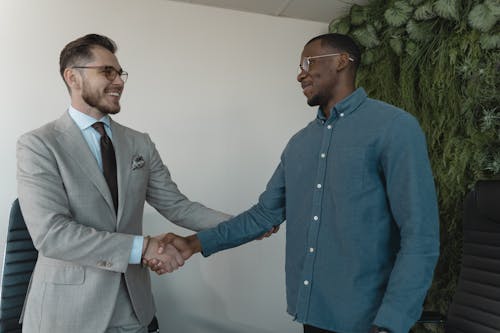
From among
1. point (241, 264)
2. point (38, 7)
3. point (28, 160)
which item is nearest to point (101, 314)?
point (28, 160)

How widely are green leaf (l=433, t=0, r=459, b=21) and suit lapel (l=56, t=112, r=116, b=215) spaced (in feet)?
6.05

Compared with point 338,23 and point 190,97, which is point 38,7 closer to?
point 190,97

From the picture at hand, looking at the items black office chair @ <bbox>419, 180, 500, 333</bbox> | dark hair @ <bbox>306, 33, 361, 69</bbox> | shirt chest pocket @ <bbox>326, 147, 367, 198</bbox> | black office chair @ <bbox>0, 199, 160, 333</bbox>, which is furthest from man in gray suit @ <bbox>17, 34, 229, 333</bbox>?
black office chair @ <bbox>419, 180, 500, 333</bbox>

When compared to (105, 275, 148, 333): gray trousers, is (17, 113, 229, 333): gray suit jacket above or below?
above

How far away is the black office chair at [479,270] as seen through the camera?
1781mm

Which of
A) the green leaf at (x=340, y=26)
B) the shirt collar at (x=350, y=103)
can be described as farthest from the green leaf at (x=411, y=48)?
the shirt collar at (x=350, y=103)

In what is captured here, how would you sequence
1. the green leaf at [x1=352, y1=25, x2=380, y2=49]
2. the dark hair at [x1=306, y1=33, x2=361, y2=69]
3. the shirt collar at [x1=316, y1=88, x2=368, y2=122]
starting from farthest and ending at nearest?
the green leaf at [x1=352, y1=25, x2=380, y2=49] < the dark hair at [x1=306, y1=33, x2=361, y2=69] < the shirt collar at [x1=316, y1=88, x2=368, y2=122]

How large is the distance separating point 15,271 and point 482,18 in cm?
238

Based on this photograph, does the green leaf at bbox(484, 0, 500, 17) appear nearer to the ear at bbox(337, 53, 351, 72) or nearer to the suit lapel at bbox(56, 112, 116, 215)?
the ear at bbox(337, 53, 351, 72)

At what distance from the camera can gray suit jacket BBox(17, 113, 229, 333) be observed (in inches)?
62.5

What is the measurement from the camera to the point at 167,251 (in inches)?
75.5

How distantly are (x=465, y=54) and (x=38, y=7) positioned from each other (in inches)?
95.5

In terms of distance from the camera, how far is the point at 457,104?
7.61ft

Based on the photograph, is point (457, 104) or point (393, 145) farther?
point (457, 104)
